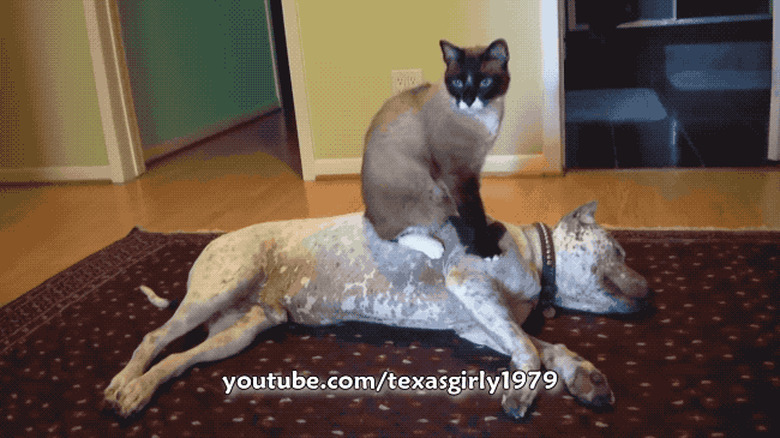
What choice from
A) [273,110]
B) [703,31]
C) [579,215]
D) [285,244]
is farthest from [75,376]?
[703,31]

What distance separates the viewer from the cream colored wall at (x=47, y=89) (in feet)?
11.5

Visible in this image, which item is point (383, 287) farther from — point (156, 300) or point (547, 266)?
point (156, 300)

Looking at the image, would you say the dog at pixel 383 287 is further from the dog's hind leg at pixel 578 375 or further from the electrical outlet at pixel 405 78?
the electrical outlet at pixel 405 78

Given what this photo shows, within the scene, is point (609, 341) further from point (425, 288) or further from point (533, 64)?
point (533, 64)

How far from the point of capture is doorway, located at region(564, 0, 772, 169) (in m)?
3.42

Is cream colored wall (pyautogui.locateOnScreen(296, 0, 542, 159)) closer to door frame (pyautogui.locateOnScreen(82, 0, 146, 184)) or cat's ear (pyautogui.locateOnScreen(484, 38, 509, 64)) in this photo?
door frame (pyautogui.locateOnScreen(82, 0, 146, 184))

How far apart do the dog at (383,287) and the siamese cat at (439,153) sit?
46 mm

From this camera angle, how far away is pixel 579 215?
153cm

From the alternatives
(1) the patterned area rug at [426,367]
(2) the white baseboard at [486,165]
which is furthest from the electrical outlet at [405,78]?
(1) the patterned area rug at [426,367]

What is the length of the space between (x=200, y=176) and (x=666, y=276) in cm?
254

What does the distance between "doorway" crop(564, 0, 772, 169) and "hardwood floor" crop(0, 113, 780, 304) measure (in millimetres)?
442

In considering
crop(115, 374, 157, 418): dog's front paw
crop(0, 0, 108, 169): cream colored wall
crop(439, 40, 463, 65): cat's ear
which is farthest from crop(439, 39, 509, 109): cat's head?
crop(0, 0, 108, 169): cream colored wall

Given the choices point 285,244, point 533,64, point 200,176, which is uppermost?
point 533,64

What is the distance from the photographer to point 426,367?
1476mm
